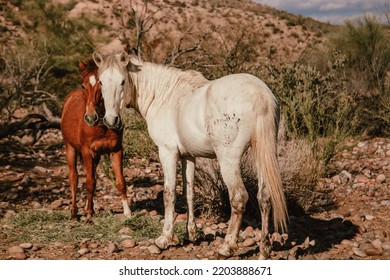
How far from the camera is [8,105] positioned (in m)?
9.36

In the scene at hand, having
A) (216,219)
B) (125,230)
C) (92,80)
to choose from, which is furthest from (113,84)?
(216,219)

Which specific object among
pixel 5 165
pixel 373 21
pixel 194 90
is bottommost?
pixel 5 165

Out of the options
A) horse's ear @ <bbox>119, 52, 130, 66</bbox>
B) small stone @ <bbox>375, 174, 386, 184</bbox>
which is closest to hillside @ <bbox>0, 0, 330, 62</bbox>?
small stone @ <bbox>375, 174, 386, 184</bbox>

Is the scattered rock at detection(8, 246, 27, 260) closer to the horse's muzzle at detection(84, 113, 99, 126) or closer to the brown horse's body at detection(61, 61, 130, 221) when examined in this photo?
the brown horse's body at detection(61, 61, 130, 221)

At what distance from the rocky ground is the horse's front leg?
0.10 meters

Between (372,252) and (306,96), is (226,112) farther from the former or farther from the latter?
(306,96)

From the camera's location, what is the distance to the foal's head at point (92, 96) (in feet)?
16.2

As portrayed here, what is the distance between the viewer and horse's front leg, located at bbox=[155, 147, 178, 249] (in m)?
4.50

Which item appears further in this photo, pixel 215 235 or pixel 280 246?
pixel 215 235

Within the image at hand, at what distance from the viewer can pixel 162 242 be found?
15.0 ft

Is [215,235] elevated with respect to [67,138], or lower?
lower
